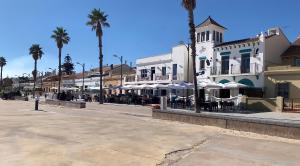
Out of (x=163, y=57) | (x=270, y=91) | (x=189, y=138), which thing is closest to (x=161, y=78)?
(x=163, y=57)

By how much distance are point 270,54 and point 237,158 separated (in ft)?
97.1

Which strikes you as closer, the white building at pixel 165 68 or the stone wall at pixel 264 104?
the stone wall at pixel 264 104

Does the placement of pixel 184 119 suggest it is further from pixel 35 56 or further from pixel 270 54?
pixel 35 56

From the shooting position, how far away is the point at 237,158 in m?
12.0

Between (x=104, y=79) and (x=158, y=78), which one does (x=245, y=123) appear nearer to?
(x=158, y=78)

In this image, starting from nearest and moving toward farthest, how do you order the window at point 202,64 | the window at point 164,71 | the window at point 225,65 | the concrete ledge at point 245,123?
the concrete ledge at point 245,123 < the window at point 225,65 < the window at point 202,64 < the window at point 164,71

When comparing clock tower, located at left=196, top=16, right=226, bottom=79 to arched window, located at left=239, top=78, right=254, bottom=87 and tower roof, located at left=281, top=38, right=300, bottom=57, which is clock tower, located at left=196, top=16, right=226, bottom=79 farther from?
tower roof, located at left=281, top=38, right=300, bottom=57

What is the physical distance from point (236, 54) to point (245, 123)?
24.2m

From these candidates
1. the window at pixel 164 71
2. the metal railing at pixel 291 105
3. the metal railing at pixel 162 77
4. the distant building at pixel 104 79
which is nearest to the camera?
the metal railing at pixel 291 105

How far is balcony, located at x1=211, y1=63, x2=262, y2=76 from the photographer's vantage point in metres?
38.9

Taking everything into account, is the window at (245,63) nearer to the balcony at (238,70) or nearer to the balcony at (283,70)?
the balcony at (238,70)

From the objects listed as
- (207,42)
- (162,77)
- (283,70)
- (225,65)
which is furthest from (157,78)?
(283,70)

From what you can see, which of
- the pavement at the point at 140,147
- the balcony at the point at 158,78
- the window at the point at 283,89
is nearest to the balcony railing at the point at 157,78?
the balcony at the point at 158,78

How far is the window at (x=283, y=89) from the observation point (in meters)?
36.2
